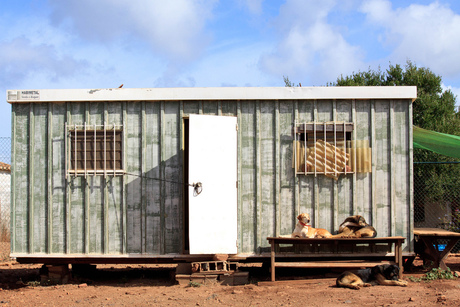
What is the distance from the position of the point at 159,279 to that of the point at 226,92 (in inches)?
155

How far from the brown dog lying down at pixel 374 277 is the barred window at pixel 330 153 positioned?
173 cm

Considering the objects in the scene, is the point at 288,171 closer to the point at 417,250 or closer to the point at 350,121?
the point at 350,121

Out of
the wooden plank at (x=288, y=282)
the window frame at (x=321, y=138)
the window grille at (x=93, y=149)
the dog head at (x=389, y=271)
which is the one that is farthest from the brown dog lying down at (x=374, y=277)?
the window grille at (x=93, y=149)

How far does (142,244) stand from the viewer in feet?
27.7

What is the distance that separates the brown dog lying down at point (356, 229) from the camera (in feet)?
26.0

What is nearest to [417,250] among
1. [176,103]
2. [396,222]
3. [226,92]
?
[396,222]

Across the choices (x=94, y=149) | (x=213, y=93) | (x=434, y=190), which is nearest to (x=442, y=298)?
(x=213, y=93)

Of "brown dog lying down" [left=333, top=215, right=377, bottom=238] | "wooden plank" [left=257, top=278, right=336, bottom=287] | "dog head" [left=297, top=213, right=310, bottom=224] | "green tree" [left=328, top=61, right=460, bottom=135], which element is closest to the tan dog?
"dog head" [left=297, top=213, right=310, bottom=224]

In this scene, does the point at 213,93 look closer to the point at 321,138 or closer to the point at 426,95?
the point at 321,138

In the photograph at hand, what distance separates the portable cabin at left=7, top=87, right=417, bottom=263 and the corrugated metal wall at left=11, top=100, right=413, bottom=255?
0.02m

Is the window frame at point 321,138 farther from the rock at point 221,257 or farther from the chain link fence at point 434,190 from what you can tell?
the chain link fence at point 434,190

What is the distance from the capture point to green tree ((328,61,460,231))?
14805mm

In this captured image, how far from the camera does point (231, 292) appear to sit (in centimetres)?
754

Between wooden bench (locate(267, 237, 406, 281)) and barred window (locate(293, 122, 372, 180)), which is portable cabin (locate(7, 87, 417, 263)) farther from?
wooden bench (locate(267, 237, 406, 281))
